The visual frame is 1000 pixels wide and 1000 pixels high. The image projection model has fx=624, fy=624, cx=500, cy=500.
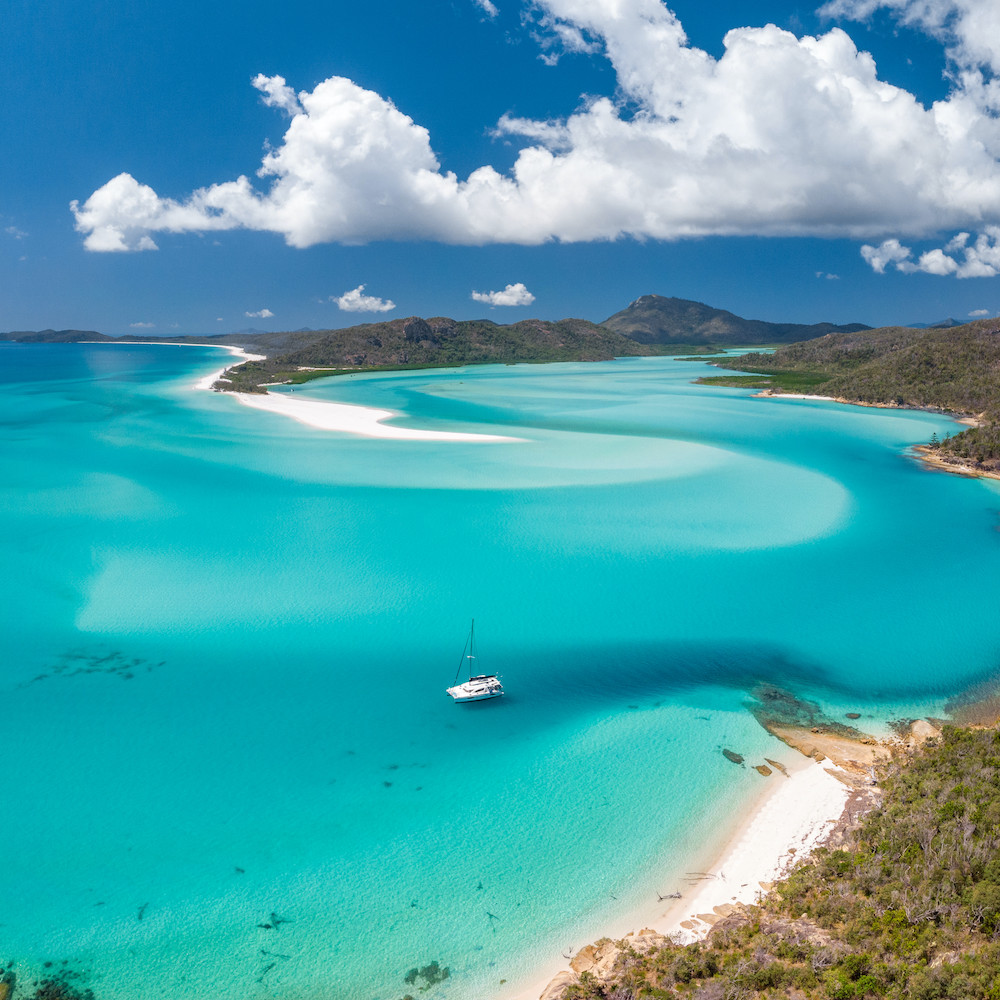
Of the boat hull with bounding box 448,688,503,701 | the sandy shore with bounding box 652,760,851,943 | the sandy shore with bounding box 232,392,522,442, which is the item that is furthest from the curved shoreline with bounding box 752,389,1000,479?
the boat hull with bounding box 448,688,503,701

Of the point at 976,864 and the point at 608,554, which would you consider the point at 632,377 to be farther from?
the point at 976,864

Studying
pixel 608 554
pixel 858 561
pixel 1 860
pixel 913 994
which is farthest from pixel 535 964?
pixel 858 561

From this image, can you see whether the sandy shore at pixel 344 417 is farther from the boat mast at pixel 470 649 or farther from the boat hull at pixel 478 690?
the boat hull at pixel 478 690

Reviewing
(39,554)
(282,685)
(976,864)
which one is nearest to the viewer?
(976,864)

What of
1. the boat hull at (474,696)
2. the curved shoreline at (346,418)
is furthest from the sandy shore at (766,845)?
the curved shoreline at (346,418)

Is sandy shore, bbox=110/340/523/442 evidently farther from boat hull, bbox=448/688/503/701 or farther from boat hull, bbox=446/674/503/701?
boat hull, bbox=448/688/503/701

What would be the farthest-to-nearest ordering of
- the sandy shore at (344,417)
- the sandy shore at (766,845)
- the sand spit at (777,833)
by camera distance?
the sandy shore at (344,417) → the sandy shore at (766,845) → the sand spit at (777,833)
